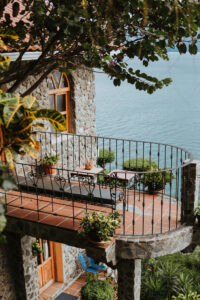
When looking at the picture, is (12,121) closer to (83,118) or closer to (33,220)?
(33,220)

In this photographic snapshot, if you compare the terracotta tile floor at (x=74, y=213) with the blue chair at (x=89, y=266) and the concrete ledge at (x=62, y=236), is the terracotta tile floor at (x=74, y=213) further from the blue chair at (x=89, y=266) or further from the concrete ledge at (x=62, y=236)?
the blue chair at (x=89, y=266)

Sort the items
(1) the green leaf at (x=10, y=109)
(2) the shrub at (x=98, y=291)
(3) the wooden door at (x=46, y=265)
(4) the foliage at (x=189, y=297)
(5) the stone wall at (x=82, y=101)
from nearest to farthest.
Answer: (1) the green leaf at (x=10, y=109) < (4) the foliage at (x=189, y=297) < (2) the shrub at (x=98, y=291) < (5) the stone wall at (x=82, y=101) < (3) the wooden door at (x=46, y=265)

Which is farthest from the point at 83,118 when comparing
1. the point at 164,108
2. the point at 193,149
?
the point at 164,108

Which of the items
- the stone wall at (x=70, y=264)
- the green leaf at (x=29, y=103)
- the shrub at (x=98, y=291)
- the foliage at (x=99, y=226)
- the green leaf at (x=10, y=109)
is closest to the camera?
the green leaf at (x=10, y=109)

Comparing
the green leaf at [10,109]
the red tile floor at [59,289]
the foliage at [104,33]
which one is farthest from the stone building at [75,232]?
the green leaf at [10,109]

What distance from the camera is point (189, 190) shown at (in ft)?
20.5

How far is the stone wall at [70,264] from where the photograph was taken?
35.0 feet

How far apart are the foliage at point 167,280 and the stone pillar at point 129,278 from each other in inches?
134

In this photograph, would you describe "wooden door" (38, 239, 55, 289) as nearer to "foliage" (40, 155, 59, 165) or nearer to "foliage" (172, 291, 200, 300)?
"foliage" (40, 155, 59, 165)

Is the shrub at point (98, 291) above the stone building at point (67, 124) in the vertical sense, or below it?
below

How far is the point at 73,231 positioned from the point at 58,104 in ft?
15.9

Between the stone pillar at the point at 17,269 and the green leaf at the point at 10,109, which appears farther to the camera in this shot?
the stone pillar at the point at 17,269

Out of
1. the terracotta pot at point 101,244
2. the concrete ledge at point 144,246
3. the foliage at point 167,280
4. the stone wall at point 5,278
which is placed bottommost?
the foliage at point 167,280

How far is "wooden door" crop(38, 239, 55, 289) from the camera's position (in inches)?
403
